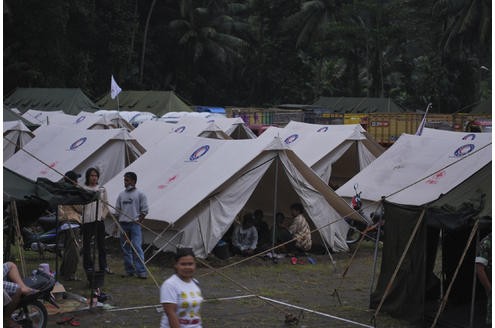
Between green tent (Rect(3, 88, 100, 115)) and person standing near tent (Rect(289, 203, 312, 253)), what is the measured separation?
29.5 metres

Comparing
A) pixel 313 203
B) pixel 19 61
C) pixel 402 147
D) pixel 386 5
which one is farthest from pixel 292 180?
pixel 386 5

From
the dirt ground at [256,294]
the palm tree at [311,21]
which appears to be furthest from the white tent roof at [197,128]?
the palm tree at [311,21]

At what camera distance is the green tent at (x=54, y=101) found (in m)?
43.1

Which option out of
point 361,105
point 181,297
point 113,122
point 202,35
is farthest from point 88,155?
point 202,35

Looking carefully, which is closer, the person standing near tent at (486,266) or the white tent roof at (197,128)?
the person standing near tent at (486,266)

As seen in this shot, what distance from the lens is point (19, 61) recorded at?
162ft

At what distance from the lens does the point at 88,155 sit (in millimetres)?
19562

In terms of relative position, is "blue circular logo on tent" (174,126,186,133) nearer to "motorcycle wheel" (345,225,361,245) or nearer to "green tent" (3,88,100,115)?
"motorcycle wheel" (345,225,361,245)

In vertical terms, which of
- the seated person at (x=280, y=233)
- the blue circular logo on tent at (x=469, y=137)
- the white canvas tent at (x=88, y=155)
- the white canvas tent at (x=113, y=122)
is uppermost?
the white canvas tent at (x=113, y=122)

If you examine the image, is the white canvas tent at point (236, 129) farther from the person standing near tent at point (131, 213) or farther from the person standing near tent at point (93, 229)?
the person standing near tent at point (93, 229)

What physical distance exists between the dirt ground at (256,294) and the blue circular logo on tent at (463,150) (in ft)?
9.74

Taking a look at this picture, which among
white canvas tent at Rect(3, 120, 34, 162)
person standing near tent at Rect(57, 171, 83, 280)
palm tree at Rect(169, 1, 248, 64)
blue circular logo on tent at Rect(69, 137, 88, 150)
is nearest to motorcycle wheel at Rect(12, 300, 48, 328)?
person standing near tent at Rect(57, 171, 83, 280)

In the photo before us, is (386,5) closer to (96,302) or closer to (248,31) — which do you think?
(248,31)

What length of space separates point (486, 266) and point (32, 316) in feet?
14.6
